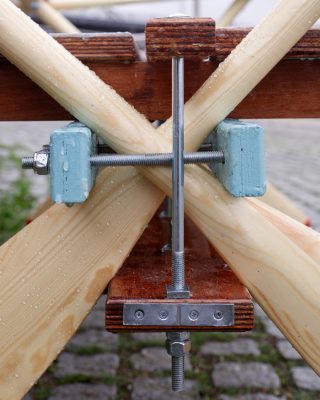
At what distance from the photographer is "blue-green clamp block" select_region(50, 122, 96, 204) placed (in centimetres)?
103

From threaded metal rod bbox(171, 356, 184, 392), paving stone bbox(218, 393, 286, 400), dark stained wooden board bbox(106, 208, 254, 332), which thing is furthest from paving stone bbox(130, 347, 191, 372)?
threaded metal rod bbox(171, 356, 184, 392)

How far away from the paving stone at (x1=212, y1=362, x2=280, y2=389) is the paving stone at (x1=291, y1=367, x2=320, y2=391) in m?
0.07

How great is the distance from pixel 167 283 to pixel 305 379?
1224mm

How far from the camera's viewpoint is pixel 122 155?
3.50 feet

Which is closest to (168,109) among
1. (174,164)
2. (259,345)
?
(174,164)

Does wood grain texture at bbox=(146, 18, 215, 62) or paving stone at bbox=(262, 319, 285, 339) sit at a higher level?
wood grain texture at bbox=(146, 18, 215, 62)

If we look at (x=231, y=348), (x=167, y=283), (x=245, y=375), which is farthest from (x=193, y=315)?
(x=231, y=348)

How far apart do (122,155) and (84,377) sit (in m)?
1.31

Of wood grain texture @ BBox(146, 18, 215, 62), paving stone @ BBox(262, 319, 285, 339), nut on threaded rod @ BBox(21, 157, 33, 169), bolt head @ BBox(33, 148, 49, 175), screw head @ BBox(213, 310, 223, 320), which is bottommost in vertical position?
screw head @ BBox(213, 310, 223, 320)

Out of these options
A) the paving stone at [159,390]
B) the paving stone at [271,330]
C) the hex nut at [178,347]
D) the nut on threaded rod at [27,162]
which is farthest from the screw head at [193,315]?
the paving stone at [271,330]

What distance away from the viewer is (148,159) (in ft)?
3.51

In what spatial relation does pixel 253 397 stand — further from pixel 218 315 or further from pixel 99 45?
pixel 99 45

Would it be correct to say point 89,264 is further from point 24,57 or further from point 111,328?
point 24,57

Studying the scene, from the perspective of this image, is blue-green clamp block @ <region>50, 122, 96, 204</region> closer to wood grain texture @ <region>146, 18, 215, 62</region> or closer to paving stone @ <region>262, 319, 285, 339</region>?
wood grain texture @ <region>146, 18, 215, 62</region>
